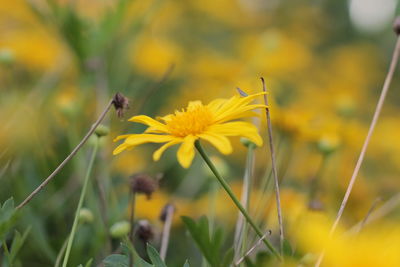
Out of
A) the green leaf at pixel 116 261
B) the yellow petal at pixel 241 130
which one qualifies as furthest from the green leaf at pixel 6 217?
the yellow petal at pixel 241 130

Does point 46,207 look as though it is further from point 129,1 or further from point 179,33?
point 179,33

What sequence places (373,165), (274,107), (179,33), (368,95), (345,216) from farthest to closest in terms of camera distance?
1. (179,33)
2. (368,95)
3. (373,165)
4. (345,216)
5. (274,107)

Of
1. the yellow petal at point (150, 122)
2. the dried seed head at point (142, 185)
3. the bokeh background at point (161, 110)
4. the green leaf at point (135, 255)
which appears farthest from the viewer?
the bokeh background at point (161, 110)

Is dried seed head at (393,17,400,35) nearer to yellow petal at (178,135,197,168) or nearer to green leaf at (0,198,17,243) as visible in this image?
yellow petal at (178,135,197,168)

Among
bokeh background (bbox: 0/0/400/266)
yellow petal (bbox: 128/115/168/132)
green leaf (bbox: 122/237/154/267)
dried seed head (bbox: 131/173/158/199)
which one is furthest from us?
bokeh background (bbox: 0/0/400/266)

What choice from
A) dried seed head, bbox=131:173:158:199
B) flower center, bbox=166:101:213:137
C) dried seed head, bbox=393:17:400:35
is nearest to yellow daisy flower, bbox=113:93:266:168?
flower center, bbox=166:101:213:137

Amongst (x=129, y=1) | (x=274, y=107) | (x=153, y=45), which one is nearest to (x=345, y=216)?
(x=274, y=107)

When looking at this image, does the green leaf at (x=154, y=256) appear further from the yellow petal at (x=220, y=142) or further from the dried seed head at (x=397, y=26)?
the dried seed head at (x=397, y=26)

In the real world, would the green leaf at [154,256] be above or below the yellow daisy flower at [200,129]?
below
